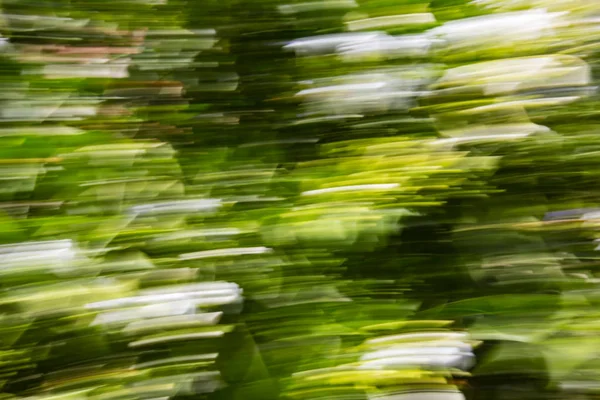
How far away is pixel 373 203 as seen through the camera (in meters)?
0.75

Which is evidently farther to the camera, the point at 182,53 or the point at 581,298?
the point at 182,53

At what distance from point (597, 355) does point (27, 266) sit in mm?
755

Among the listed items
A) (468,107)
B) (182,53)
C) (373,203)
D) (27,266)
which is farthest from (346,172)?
(27,266)

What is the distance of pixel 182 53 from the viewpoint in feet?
2.63

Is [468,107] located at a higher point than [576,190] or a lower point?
higher

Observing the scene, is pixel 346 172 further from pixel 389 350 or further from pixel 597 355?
pixel 597 355

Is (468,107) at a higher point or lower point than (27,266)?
higher

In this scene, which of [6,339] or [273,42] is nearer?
[6,339]

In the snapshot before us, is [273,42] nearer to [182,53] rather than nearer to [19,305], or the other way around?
[182,53]

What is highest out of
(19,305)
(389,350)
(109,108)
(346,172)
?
(109,108)

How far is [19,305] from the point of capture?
71cm

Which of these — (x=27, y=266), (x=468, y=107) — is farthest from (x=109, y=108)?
(x=468, y=107)

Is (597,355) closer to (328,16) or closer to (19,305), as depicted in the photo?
(328,16)

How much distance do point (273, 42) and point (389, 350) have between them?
48cm
